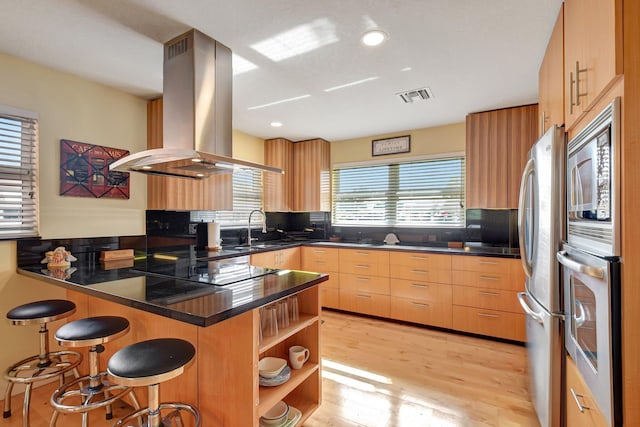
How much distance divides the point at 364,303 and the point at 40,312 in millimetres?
2892

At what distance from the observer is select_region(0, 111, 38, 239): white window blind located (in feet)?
6.72

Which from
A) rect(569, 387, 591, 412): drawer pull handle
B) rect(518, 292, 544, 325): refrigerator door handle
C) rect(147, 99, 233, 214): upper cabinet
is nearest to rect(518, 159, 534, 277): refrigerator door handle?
rect(518, 292, 544, 325): refrigerator door handle

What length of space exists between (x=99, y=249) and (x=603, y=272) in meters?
3.18

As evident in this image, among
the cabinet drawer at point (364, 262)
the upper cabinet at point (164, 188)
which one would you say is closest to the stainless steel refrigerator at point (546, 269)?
the cabinet drawer at point (364, 262)

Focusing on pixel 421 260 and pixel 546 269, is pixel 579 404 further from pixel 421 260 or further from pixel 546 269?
pixel 421 260

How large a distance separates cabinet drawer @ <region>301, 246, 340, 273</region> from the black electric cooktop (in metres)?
1.74

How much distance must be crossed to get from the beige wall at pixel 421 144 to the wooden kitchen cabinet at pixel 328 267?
1.43 m

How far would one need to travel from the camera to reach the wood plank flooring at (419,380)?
1.85 meters

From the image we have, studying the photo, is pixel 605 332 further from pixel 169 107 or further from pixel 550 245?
pixel 169 107

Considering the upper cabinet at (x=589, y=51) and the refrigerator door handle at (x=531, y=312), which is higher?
the upper cabinet at (x=589, y=51)

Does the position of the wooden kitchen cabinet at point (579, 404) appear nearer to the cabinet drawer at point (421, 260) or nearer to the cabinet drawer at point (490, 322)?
the cabinet drawer at point (490, 322)

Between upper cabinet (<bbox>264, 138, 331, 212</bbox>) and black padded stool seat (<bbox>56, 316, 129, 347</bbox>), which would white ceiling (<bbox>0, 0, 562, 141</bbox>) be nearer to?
upper cabinet (<bbox>264, 138, 331, 212</bbox>)

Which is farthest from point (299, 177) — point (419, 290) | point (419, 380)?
point (419, 380)

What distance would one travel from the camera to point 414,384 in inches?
86.9
